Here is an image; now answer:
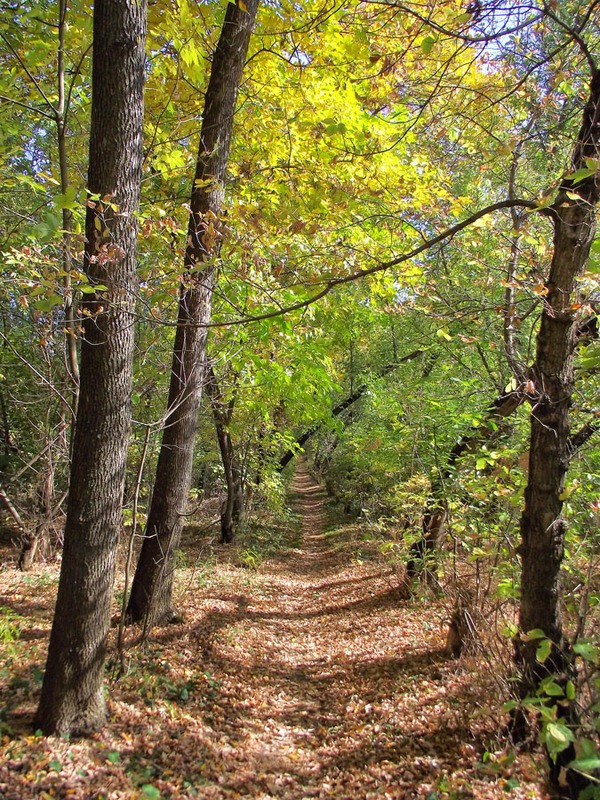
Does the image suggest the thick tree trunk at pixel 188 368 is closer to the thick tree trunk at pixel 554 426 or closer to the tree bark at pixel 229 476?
the thick tree trunk at pixel 554 426

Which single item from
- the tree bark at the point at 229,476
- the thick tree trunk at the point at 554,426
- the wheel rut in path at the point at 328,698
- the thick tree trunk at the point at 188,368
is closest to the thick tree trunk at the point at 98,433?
the wheel rut in path at the point at 328,698

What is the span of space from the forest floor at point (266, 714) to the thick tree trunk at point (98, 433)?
1.34ft

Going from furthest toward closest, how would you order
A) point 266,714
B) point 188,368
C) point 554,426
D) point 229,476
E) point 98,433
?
1. point 229,476
2. point 188,368
3. point 266,714
4. point 98,433
5. point 554,426

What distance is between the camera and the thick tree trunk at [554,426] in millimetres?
2693

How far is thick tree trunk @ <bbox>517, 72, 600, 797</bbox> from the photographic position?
269 cm

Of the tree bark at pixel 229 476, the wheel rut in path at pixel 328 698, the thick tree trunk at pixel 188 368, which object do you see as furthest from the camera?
the tree bark at pixel 229 476

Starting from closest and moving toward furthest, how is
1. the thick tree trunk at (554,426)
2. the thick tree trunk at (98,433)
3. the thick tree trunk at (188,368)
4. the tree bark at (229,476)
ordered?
the thick tree trunk at (554,426) < the thick tree trunk at (98,433) < the thick tree trunk at (188,368) < the tree bark at (229,476)

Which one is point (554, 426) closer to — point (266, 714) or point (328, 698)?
point (266, 714)

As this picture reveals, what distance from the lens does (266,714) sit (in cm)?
461

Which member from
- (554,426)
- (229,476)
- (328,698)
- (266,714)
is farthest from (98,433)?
(229,476)

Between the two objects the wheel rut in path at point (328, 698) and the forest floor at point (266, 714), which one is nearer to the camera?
the forest floor at point (266, 714)

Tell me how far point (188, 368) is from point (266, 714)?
3607 millimetres

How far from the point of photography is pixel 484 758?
3324mm

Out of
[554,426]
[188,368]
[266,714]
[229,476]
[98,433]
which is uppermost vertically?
[188,368]
